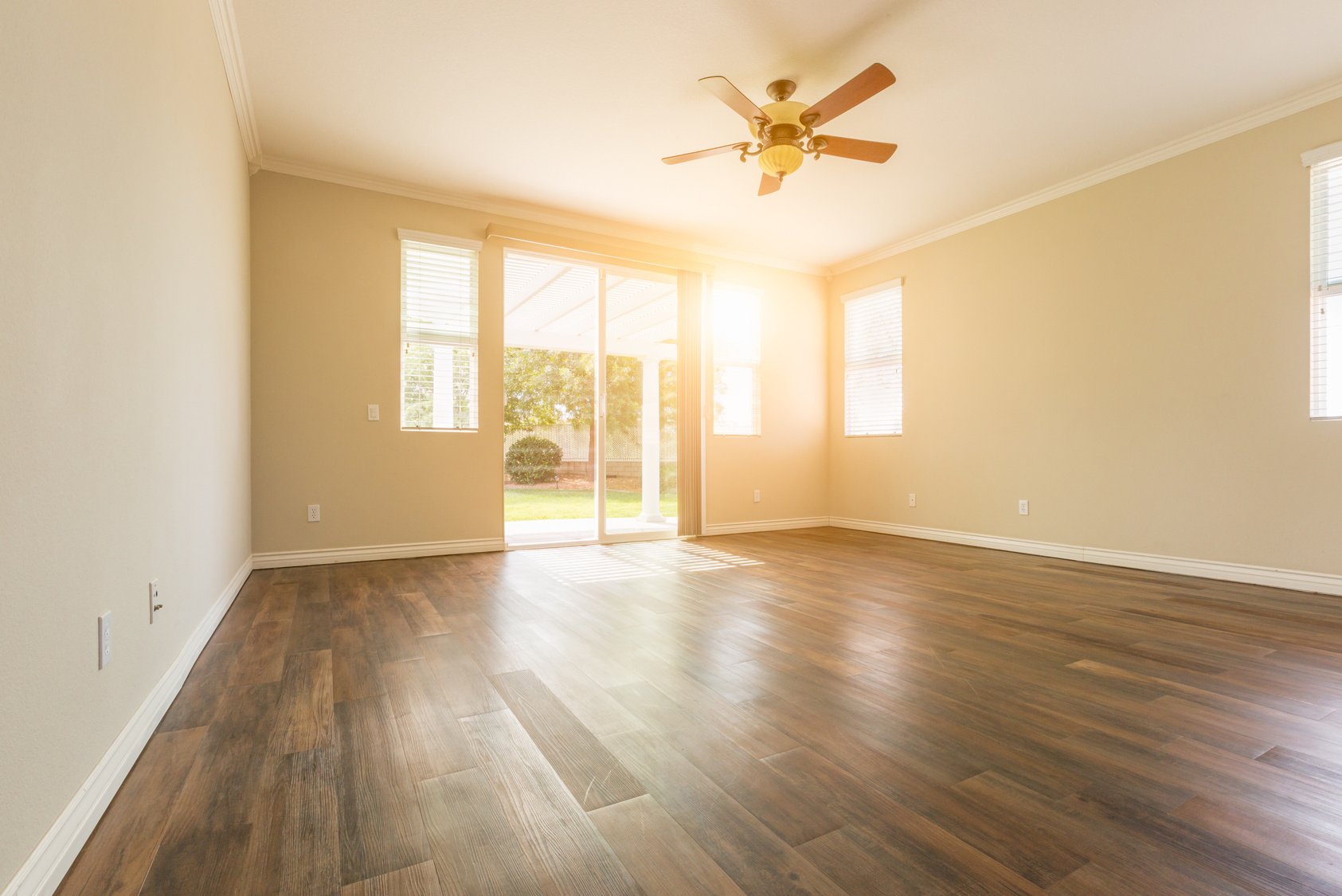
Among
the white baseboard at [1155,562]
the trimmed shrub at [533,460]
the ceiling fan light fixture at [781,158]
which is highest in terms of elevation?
the ceiling fan light fixture at [781,158]

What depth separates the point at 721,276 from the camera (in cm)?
601

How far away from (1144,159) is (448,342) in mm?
5115

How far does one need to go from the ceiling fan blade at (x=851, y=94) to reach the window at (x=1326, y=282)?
274cm

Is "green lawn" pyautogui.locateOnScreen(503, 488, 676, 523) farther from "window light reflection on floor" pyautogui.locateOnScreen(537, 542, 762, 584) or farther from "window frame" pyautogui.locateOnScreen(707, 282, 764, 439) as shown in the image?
"window frame" pyautogui.locateOnScreen(707, 282, 764, 439)

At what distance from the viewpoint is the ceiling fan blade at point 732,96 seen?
8.89 ft

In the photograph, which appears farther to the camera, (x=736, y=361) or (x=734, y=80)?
(x=736, y=361)

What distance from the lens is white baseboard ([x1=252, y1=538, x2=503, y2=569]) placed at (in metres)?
4.05

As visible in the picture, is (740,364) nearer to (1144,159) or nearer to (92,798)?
(1144,159)

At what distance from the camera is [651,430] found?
569cm

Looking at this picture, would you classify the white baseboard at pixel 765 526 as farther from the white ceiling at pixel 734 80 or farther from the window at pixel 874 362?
the white ceiling at pixel 734 80

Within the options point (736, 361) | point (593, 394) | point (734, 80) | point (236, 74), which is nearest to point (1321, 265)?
point (734, 80)

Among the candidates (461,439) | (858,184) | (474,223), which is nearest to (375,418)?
(461,439)

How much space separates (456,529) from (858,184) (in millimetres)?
4048

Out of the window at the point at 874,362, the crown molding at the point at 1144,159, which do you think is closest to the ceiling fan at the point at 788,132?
the crown molding at the point at 1144,159
